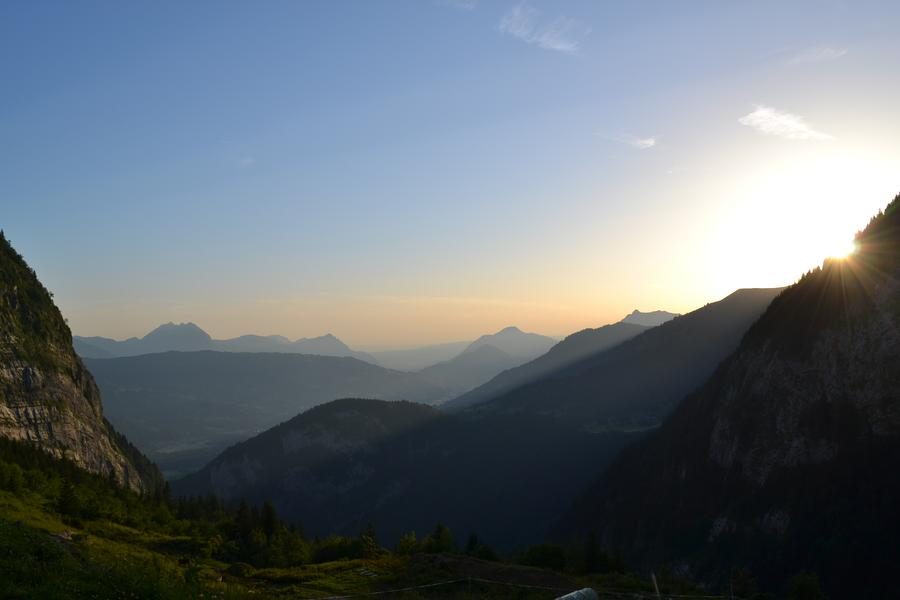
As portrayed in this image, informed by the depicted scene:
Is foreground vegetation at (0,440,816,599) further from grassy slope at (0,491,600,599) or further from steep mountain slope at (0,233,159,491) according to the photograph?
steep mountain slope at (0,233,159,491)

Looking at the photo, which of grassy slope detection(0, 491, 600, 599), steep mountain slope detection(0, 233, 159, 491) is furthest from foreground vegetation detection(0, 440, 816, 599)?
steep mountain slope detection(0, 233, 159, 491)

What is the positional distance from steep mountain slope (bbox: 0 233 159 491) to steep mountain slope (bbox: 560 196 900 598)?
140473 mm

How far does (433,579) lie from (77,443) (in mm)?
121823

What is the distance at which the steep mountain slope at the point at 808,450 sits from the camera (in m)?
94.0

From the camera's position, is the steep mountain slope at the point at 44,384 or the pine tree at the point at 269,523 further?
the steep mountain slope at the point at 44,384

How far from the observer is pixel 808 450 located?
113 meters

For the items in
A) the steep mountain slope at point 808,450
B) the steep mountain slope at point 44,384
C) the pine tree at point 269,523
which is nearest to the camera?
the pine tree at point 269,523

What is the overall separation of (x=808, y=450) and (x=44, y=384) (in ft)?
556

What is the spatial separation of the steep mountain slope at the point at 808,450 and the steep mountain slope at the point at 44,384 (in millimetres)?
140473

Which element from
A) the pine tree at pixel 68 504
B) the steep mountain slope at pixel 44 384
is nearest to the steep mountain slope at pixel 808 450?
the pine tree at pixel 68 504

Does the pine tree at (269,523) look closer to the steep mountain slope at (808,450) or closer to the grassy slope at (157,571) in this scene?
the grassy slope at (157,571)

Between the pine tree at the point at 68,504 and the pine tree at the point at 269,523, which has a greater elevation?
the pine tree at the point at 68,504

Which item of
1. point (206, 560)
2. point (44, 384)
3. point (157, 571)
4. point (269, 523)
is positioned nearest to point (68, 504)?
point (206, 560)

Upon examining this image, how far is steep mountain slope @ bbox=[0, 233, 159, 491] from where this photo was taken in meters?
123
